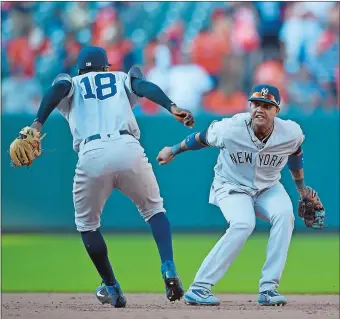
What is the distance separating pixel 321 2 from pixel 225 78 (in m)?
1.92

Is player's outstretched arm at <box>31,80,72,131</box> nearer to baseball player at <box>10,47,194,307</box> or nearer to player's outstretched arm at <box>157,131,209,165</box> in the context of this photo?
baseball player at <box>10,47,194,307</box>

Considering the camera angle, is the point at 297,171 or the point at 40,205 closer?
the point at 297,171

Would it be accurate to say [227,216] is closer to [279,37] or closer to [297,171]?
[297,171]

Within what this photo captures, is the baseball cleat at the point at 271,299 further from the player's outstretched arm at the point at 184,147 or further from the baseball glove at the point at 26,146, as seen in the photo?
the baseball glove at the point at 26,146

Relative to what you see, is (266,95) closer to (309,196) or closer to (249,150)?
(249,150)

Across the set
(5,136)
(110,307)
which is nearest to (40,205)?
(5,136)

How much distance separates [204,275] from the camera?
232 inches

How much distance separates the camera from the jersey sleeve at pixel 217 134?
6070mm

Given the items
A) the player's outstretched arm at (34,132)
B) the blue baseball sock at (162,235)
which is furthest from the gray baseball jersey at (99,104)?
the blue baseball sock at (162,235)

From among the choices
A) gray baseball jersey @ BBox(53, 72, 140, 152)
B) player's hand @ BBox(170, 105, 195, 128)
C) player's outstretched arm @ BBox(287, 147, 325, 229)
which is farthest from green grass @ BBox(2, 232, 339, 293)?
player's hand @ BBox(170, 105, 195, 128)

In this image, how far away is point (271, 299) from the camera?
5949mm

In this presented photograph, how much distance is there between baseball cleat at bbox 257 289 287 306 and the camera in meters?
5.95

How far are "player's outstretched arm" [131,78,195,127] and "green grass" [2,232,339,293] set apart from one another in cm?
225

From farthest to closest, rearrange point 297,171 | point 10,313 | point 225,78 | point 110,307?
point 225,78, point 297,171, point 110,307, point 10,313
